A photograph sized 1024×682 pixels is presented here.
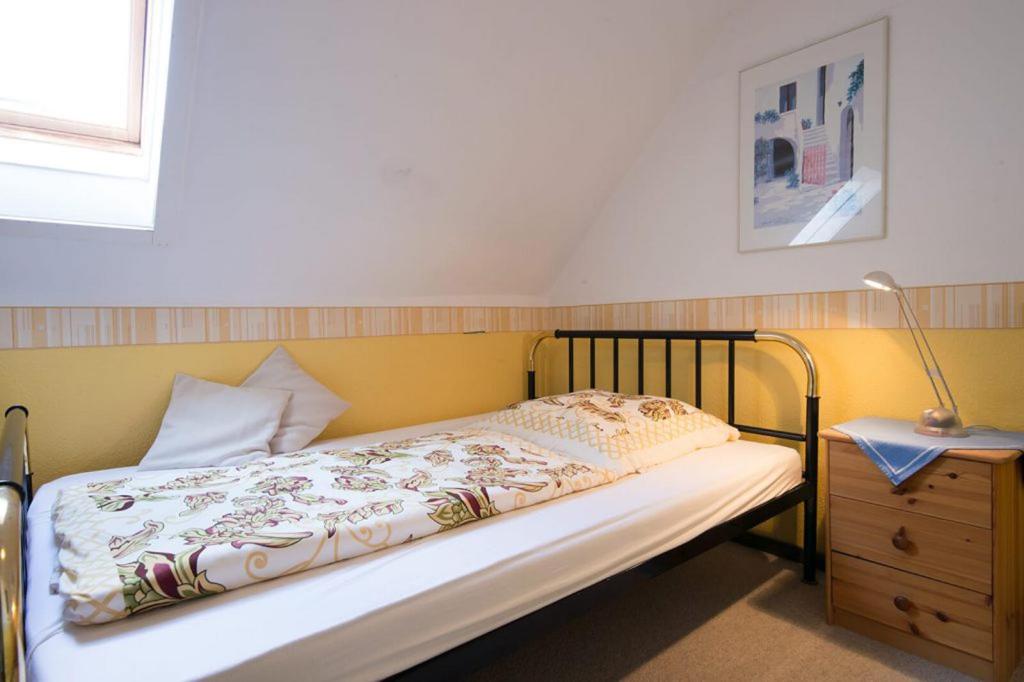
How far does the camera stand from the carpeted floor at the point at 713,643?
1829 mm

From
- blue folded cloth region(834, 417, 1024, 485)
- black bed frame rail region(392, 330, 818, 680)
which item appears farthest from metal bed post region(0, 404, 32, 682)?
blue folded cloth region(834, 417, 1024, 485)

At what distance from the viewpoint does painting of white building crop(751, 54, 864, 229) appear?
2.35 metres

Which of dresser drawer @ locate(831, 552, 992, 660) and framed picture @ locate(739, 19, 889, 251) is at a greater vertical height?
framed picture @ locate(739, 19, 889, 251)

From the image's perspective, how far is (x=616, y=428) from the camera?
2.25 metres

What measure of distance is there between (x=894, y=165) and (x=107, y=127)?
3006mm

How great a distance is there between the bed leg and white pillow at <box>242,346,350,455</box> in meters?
2.03

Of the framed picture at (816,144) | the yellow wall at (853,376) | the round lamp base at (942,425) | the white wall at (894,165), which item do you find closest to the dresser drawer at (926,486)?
the round lamp base at (942,425)

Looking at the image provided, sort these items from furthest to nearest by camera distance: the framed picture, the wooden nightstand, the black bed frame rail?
the framed picture → the wooden nightstand → the black bed frame rail

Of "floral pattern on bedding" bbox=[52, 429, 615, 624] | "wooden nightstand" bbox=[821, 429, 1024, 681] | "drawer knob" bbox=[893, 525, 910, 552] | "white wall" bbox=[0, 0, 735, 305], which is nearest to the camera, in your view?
"floral pattern on bedding" bbox=[52, 429, 615, 624]

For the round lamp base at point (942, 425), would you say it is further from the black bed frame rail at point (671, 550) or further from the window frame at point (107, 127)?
the window frame at point (107, 127)

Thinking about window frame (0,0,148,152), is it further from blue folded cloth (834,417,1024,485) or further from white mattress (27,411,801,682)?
blue folded cloth (834,417,1024,485)

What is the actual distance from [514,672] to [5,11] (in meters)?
2.71

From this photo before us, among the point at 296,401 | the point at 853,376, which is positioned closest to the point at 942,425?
the point at 853,376

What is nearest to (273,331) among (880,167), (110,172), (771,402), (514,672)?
(110,172)
